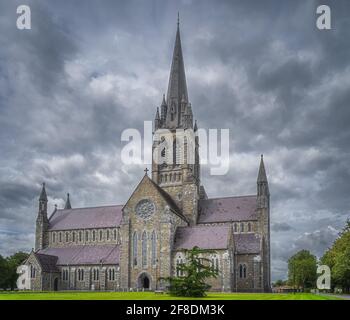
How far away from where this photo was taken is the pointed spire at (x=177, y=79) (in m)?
95.2

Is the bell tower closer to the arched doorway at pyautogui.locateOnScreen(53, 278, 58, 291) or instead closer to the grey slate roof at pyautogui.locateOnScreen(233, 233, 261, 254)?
the grey slate roof at pyautogui.locateOnScreen(233, 233, 261, 254)

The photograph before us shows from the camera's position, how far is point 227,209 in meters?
87.2

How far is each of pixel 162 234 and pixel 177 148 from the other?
67.7 feet

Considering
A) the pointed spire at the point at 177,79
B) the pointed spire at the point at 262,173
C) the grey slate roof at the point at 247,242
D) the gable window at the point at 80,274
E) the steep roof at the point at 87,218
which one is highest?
the pointed spire at the point at 177,79

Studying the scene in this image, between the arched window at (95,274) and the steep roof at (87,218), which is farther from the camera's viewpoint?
the steep roof at (87,218)

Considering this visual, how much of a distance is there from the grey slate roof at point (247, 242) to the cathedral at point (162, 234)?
0.55 ft

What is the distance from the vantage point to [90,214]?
324ft

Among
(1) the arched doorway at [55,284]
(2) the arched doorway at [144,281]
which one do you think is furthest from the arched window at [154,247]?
(1) the arched doorway at [55,284]

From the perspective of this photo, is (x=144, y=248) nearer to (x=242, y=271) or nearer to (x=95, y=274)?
(x=95, y=274)

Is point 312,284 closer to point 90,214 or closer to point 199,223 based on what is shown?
point 199,223

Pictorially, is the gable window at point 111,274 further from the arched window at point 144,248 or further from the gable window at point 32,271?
the gable window at point 32,271

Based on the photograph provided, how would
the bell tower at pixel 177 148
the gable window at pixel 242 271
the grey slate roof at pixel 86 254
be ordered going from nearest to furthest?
the gable window at pixel 242 271, the grey slate roof at pixel 86 254, the bell tower at pixel 177 148
